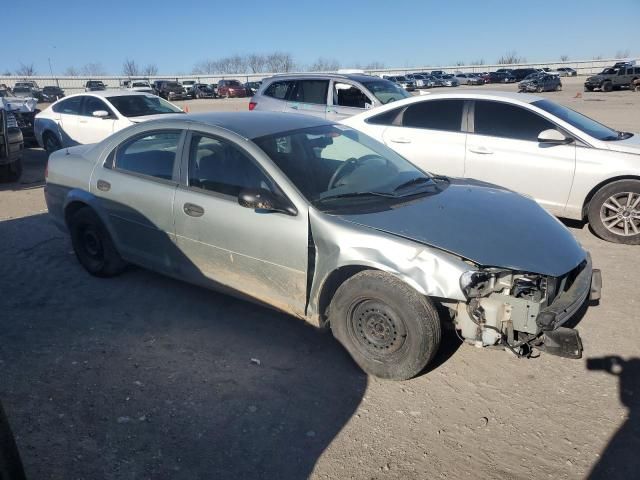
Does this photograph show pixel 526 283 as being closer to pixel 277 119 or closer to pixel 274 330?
pixel 274 330

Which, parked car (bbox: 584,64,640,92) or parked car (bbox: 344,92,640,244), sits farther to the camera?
parked car (bbox: 584,64,640,92)

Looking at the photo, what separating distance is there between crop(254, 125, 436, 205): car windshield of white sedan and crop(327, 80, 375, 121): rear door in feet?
18.2

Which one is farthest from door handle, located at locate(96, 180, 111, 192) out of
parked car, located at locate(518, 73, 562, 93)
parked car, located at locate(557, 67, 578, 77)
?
parked car, located at locate(557, 67, 578, 77)

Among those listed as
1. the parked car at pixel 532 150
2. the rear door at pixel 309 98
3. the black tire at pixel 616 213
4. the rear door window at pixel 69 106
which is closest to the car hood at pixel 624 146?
the parked car at pixel 532 150

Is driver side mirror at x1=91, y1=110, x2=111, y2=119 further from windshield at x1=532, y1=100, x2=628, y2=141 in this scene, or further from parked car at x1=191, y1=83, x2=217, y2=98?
parked car at x1=191, y1=83, x2=217, y2=98

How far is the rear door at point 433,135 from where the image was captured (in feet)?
21.8

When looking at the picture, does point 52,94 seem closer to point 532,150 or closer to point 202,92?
point 202,92

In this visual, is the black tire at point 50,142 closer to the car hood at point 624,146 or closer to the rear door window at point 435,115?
the rear door window at point 435,115

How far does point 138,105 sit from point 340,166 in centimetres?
830

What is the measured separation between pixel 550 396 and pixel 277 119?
9.60ft

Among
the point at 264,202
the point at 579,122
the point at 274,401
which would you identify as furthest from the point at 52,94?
the point at 274,401

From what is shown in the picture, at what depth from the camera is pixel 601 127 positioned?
650 centimetres

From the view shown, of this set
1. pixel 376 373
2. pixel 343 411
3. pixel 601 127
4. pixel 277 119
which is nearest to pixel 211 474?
pixel 343 411

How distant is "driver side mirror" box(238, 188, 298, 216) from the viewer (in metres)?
3.50
